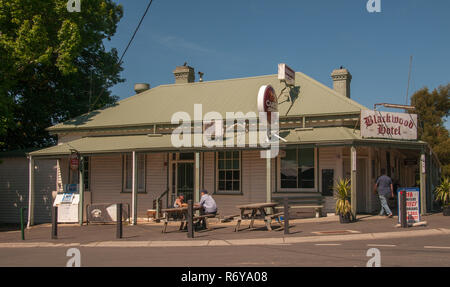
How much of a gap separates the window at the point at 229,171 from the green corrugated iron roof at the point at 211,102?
1.84m

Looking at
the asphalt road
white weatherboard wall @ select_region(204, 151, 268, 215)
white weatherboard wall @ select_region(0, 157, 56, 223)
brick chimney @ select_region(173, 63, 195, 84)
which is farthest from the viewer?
brick chimney @ select_region(173, 63, 195, 84)

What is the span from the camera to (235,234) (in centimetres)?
1427

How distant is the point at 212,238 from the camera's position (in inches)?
534

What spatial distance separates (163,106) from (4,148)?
10.3 metres

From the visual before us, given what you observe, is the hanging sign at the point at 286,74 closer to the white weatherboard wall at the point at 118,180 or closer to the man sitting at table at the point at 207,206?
the white weatherboard wall at the point at 118,180

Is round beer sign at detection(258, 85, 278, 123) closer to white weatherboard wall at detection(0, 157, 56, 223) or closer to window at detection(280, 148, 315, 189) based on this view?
window at detection(280, 148, 315, 189)

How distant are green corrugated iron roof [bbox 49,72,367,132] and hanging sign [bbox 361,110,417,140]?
901 mm

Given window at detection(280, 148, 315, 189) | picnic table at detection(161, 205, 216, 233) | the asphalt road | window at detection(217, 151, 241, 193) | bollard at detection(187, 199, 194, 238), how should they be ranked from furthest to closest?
window at detection(217, 151, 241, 193) → window at detection(280, 148, 315, 189) → picnic table at detection(161, 205, 216, 233) → bollard at detection(187, 199, 194, 238) → the asphalt road

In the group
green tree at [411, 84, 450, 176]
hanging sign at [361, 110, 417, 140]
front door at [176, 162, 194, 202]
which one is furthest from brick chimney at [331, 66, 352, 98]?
green tree at [411, 84, 450, 176]

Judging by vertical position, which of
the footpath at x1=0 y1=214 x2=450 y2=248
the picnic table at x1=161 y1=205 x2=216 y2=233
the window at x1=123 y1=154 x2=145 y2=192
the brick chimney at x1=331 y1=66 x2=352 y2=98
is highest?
the brick chimney at x1=331 y1=66 x2=352 y2=98

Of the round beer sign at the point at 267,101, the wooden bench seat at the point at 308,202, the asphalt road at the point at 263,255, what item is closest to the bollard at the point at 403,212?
the asphalt road at the point at 263,255

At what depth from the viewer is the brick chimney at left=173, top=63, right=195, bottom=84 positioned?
24.8 meters
